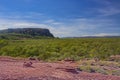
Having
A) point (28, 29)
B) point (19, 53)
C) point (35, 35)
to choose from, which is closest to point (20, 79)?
point (19, 53)

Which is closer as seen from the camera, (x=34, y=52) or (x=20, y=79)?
(x=20, y=79)

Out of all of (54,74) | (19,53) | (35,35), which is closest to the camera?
(54,74)

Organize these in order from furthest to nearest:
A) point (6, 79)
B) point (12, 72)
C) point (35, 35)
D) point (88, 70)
A: point (35, 35) < point (88, 70) < point (12, 72) < point (6, 79)

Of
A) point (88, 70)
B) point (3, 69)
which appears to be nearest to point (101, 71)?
point (88, 70)

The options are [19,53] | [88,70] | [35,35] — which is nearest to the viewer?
[88,70]

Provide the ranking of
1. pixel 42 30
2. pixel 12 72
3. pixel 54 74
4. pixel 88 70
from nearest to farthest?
1. pixel 12 72
2. pixel 54 74
3. pixel 88 70
4. pixel 42 30

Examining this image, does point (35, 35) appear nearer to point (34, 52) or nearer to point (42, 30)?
point (42, 30)

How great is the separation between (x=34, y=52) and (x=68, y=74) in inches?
807

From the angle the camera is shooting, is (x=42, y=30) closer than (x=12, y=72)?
No

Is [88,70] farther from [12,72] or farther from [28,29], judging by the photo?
[28,29]

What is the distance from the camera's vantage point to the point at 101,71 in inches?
698

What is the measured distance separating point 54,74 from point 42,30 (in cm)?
16333

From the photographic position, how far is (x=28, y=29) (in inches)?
6924

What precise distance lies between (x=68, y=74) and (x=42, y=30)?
16272 centimetres
